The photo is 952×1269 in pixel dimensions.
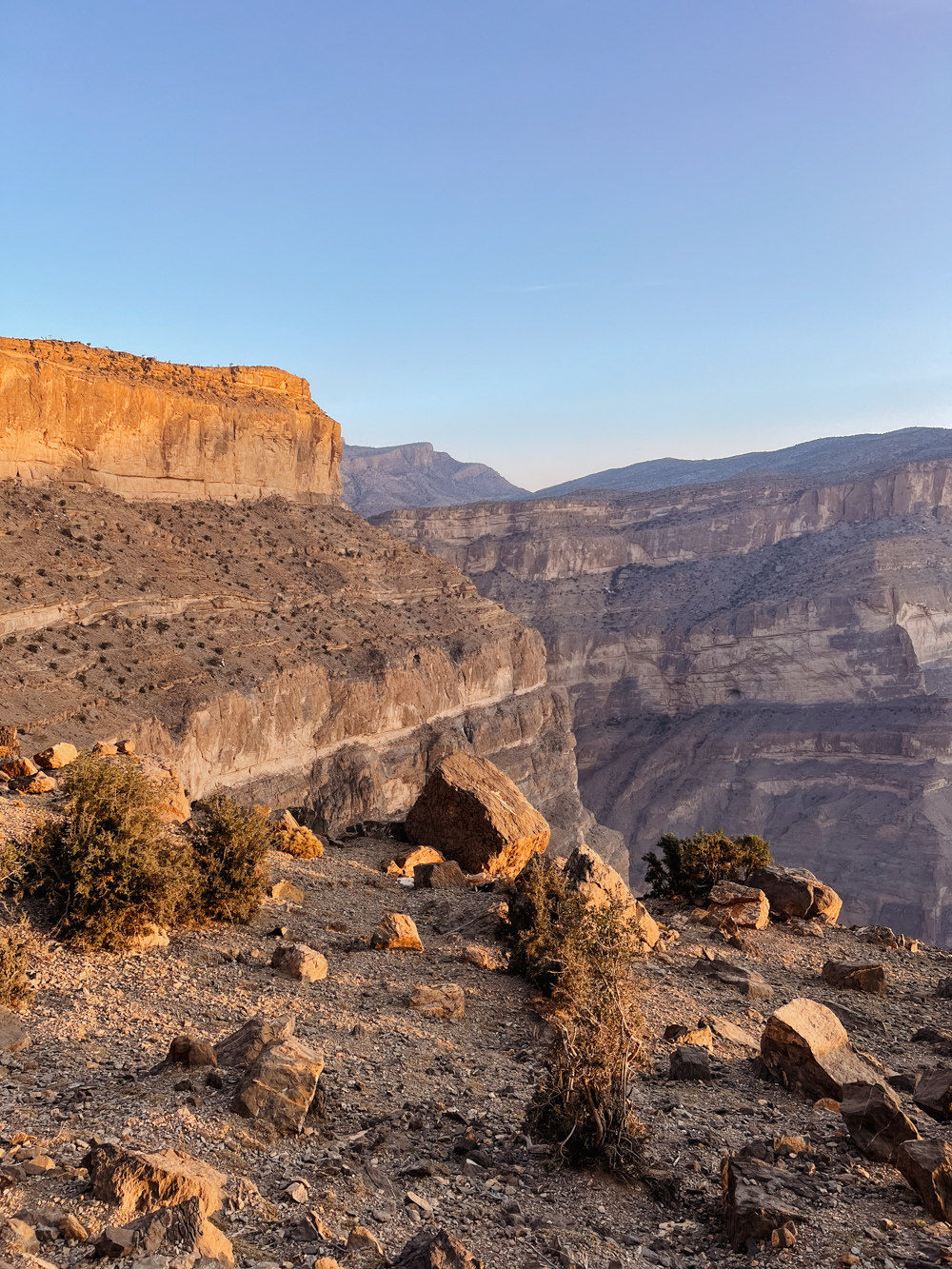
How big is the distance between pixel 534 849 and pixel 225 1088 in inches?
420

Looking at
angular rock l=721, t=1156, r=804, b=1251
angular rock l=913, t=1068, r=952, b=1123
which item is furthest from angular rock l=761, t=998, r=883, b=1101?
angular rock l=721, t=1156, r=804, b=1251

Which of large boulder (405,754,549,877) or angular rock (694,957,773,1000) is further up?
large boulder (405,754,549,877)

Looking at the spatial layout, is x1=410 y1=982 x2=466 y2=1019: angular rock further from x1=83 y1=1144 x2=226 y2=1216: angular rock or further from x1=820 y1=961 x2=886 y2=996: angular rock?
x1=820 y1=961 x2=886 y2=996: angular rock

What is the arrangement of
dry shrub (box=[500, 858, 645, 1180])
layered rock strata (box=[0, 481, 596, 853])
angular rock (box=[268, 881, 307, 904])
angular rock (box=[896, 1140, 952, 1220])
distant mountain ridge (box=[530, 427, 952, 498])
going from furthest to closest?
distant mountain ridge (box=[530, 427, 952, 498]) < layered rock strata (box=[0, 481, 596, 853]) < angular rock (box=[268, 881, 307, 904]) < dry shrub (box=[500, 858, 645, 1180]) < angular rock (box=[896, 1140, 952, 1220])

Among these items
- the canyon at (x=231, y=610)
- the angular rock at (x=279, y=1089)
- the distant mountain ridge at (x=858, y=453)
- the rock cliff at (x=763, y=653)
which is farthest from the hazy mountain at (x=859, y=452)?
the angular rock at (x=279, y=1089)

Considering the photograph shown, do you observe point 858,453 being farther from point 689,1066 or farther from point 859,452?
point 689,1066

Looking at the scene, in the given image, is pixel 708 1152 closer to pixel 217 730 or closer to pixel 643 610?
pixel 217 730

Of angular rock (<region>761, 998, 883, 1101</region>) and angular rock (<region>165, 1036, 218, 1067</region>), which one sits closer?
angular rock (<region>165, 1036, 218, 1067</region>)

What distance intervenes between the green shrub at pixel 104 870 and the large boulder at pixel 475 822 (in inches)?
258

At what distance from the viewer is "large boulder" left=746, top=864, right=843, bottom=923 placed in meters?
14.0

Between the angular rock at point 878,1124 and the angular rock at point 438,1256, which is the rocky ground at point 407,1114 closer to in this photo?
the angular rock at point 878,1124

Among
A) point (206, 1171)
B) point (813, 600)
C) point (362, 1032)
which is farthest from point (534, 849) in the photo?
point (813, 600)

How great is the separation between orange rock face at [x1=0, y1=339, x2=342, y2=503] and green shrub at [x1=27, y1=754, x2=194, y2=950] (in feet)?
102

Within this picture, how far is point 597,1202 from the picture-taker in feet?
16.6
